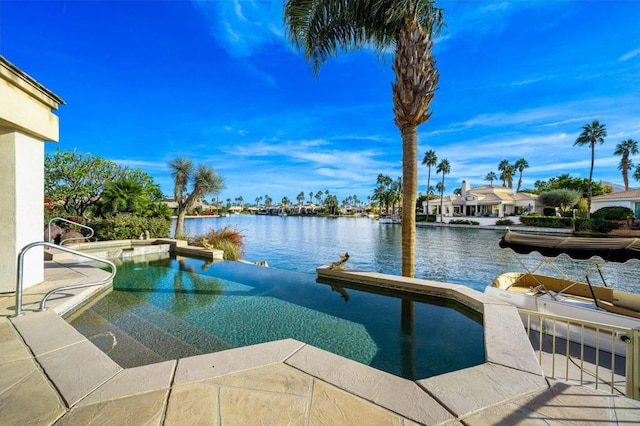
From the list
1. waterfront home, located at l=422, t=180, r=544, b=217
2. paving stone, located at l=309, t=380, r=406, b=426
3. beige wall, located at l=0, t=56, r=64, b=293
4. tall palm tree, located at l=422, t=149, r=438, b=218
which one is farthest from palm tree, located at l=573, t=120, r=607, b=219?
beige wall, located at l=0, t=56, r=64, b=293

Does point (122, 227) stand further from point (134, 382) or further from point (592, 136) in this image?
point (592, 136)

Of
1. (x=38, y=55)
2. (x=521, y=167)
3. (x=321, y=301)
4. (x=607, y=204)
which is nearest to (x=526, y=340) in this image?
(x=321, y=301)

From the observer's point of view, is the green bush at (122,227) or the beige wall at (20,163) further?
the green bush at (122,227)

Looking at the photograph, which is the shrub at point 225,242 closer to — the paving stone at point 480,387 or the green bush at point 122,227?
the green bush at point 122,227

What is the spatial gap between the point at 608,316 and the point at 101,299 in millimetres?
10363

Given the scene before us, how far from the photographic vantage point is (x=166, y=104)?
21.7 meters

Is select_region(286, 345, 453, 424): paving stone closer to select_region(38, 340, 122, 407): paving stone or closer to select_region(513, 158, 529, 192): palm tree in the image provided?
select_region(38, 340, 122, 407): paving stone

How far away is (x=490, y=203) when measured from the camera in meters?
46.7

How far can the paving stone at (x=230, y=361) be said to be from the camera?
2363mm

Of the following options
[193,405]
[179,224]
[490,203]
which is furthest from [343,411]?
[490,203]

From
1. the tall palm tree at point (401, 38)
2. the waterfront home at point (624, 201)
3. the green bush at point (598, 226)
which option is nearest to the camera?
the tall palm tree at point (401, 38)

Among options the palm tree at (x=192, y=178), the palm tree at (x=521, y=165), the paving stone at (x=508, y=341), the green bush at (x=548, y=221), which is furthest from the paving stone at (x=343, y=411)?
the palm tree at (x=521, y=165)

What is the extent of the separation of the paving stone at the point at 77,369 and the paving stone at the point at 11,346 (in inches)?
10.9

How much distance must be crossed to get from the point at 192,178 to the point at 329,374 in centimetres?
1998
